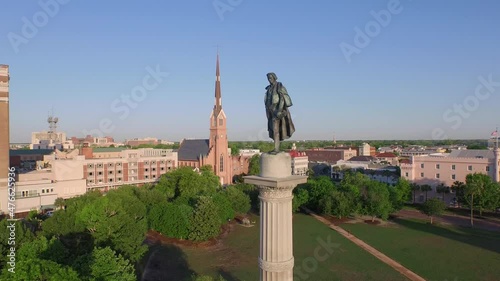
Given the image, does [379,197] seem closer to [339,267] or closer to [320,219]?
[320,219]

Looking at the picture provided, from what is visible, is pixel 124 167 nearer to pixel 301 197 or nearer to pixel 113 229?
pixel 301 197

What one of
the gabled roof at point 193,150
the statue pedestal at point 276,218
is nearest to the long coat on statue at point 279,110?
the statue pedestal at point 276,218

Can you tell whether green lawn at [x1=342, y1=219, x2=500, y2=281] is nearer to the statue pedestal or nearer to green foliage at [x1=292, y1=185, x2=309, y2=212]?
green foliage at [x1=292, y1=185, x2=309, y2=212]

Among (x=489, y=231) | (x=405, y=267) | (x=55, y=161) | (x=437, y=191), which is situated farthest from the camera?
(x=437, y=191)

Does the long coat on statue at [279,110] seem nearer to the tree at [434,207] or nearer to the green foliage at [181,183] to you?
the tree at [434,207]

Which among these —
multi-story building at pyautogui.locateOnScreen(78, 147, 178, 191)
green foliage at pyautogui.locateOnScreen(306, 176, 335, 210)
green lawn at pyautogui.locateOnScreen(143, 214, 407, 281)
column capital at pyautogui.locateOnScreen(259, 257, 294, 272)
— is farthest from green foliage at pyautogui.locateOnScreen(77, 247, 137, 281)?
multi-story building at pyautogui.locateOnScreen(78, 147, 178, 191)

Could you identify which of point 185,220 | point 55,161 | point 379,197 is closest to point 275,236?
point 185,220
